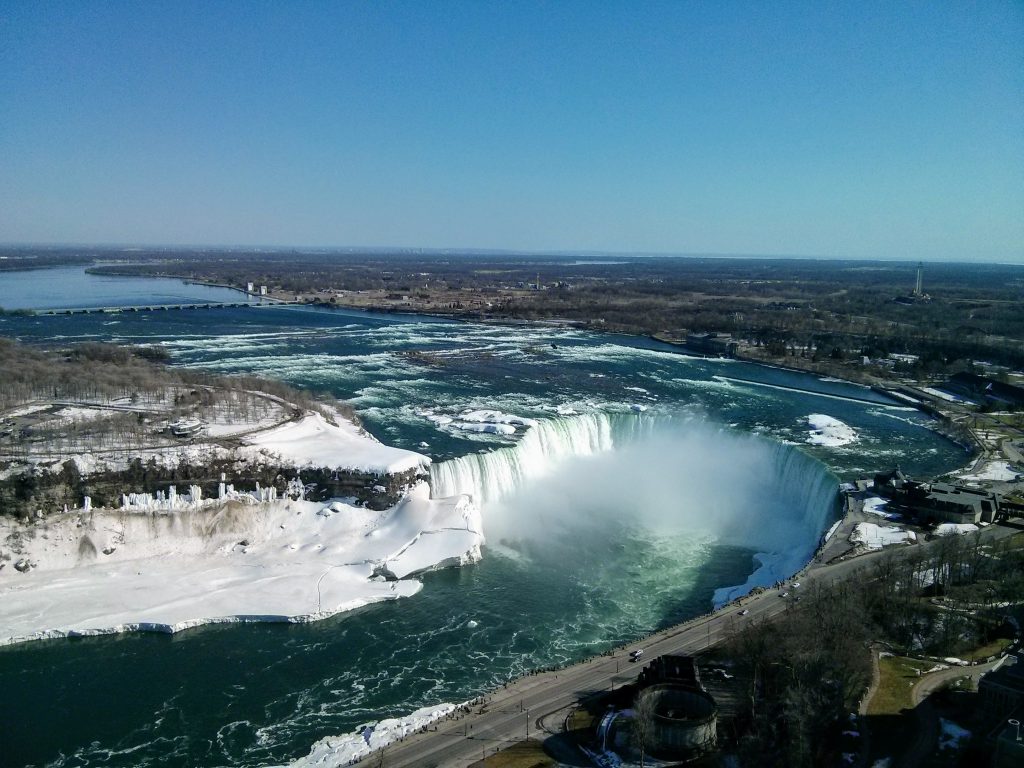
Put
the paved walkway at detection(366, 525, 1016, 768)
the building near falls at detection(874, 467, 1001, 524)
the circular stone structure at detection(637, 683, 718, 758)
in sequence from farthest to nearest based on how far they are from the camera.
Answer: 1. the building near falls at detection(874, 467, 1001, 524)
2. the paved walkway at detection(366, 525, 1016, 768)
3. the circular stone structure at detection(637, 683, 718, 758)

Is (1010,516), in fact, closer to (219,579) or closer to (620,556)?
(620,556)

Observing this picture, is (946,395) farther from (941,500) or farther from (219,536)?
(219,536)

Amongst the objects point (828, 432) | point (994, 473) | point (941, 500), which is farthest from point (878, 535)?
point (828, 432)

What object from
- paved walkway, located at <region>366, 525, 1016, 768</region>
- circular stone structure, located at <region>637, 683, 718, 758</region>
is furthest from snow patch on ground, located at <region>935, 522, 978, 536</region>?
circular stone structure, located at <region>637, 683, 718, 758</region>

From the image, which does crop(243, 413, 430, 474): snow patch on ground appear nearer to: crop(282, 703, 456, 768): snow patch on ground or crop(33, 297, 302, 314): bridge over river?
crop(282, 703, 456, 768): snow patch on ground

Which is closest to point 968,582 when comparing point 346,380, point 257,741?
point 257,741

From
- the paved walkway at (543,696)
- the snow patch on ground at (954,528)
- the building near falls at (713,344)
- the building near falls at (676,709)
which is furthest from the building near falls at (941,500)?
the building near falls at (713,344)

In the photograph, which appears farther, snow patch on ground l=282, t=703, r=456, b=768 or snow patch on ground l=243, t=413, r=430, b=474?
snow patch on ground l=243, t=413, r=430, b=474
